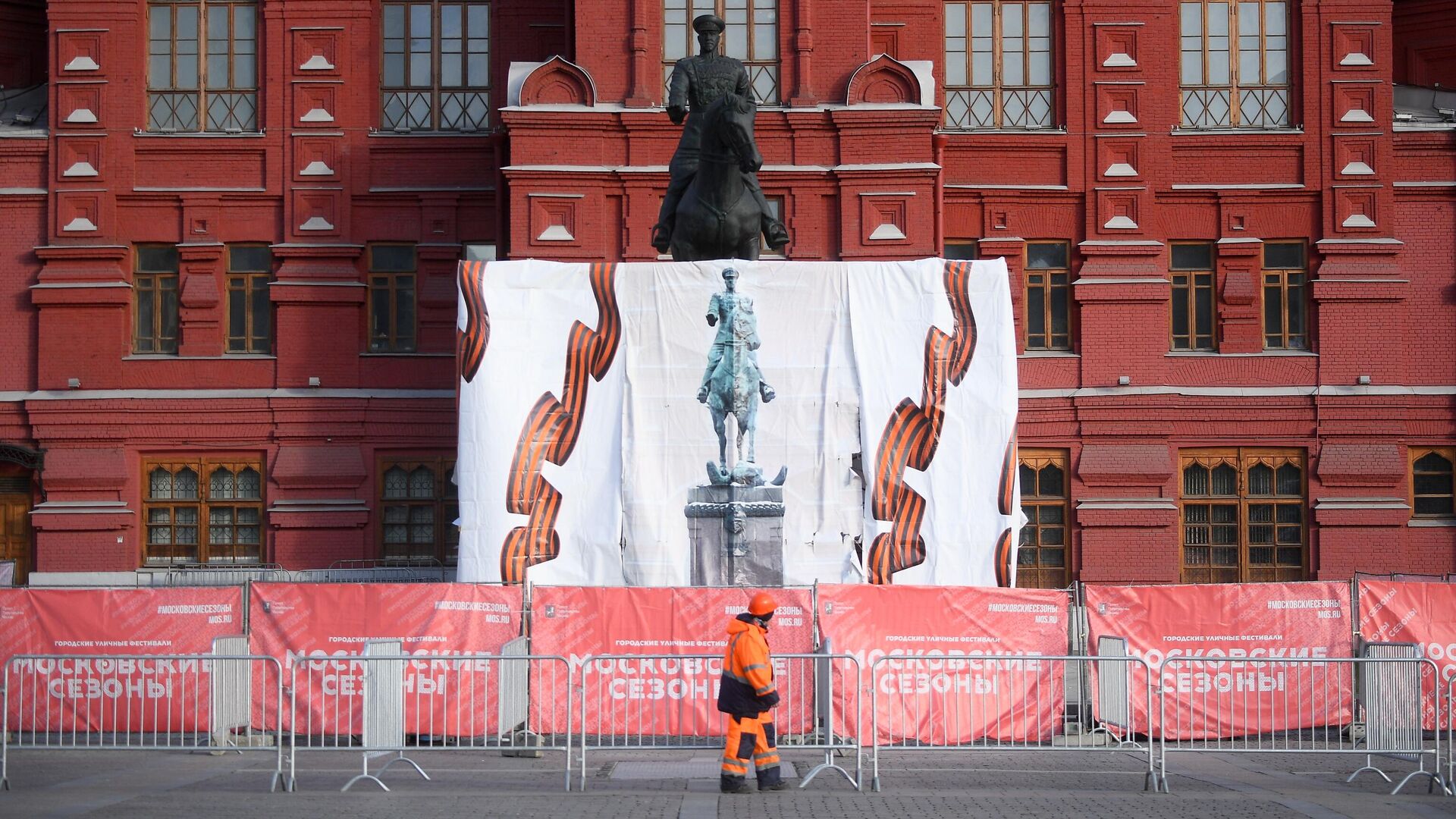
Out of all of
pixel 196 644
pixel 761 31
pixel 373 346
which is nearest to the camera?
pixel 196 644

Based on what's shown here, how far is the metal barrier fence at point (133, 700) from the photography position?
1558cm

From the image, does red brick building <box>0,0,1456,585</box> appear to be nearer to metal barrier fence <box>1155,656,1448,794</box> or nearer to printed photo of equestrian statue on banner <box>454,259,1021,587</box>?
printed photo of equestrian statue on banner <box>454,259,1021,587</box>

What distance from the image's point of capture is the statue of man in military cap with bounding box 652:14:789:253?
2052 cm

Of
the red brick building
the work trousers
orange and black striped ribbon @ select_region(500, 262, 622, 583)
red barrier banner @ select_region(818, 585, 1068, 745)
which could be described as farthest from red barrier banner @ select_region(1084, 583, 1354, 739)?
the red brick building

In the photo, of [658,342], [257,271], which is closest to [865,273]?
[658,342]

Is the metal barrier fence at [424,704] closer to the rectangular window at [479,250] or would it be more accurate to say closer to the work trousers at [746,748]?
the work trousers at [746,748]

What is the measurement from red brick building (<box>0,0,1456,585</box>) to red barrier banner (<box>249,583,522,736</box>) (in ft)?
42.2

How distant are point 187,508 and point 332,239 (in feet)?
16.8

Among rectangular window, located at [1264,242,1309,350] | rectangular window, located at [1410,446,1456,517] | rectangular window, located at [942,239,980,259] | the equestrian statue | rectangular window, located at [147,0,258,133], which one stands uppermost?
rectangular window, located at [147,0,258,133]

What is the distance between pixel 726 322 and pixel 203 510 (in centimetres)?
1403

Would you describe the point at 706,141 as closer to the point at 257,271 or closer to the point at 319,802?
the point at 319,802

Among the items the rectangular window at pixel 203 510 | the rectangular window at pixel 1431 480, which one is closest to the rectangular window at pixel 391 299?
the rectangular window at pixel 203 510

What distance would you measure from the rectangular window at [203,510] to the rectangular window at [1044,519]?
1275cm

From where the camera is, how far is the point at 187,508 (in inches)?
1217
